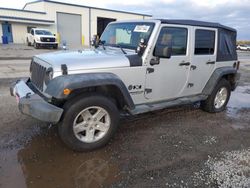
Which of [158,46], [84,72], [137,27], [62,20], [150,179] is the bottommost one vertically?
[150,179]

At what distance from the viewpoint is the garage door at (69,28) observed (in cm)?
3641

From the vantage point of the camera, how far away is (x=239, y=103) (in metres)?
6.90

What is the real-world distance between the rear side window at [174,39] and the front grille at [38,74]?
1.95m

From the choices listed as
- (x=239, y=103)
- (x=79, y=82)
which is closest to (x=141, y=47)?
(x=79, y=82)

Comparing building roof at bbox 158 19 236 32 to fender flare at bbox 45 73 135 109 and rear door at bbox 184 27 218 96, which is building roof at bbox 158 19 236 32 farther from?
fender flare at bbox 45 73 135 109

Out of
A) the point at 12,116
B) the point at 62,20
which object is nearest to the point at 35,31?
the point at 62,20

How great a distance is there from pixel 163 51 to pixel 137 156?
5.67ft

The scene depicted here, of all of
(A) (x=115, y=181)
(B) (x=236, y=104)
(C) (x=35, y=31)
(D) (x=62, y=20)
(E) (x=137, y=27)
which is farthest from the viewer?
(D) (x=62, y=20)

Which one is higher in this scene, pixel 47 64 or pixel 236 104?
pixel 47 64

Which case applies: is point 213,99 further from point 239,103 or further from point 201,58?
point 239,103

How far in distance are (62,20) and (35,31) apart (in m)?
11.6

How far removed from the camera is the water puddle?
19.6 feet

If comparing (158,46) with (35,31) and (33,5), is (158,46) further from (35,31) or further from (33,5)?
(33,5)

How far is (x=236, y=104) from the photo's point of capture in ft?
22.2
